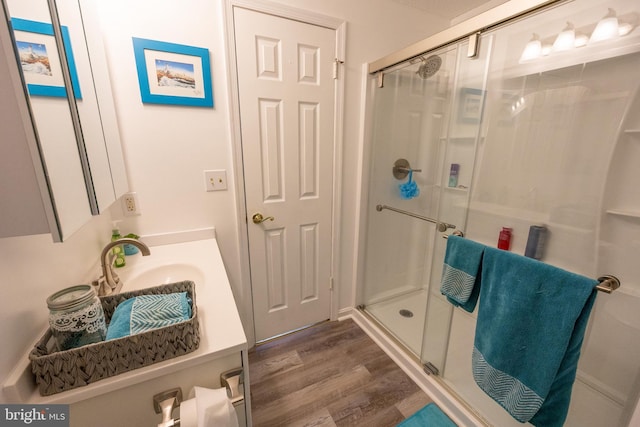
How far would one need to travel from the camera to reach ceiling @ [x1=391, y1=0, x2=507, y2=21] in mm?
1673

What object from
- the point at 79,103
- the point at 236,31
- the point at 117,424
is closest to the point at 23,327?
the point at 117,424

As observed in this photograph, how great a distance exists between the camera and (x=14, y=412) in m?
0.49

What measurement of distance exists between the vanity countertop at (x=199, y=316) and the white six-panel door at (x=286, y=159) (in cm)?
43

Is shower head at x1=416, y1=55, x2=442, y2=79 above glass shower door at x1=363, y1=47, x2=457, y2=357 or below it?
above

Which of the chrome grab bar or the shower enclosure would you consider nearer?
the shower enclosure

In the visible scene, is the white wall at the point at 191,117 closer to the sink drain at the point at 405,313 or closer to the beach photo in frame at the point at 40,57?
the beach photo in frame at the point at 40,57

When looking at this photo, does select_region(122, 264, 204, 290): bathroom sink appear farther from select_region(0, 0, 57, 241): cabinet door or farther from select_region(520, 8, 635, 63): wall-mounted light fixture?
select_region(520, 8, 635, 63): wall-mounted light fixture

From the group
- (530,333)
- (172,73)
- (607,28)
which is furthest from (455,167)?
(172,73)

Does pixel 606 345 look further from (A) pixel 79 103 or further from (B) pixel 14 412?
(A) pixel 79 103

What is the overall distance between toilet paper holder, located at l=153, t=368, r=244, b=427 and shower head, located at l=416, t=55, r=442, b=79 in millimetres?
1762

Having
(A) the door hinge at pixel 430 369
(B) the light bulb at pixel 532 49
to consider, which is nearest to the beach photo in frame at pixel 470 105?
(B) the light bulb at pixel 532 49

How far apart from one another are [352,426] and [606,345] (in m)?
1.23

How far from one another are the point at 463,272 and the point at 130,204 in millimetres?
1694

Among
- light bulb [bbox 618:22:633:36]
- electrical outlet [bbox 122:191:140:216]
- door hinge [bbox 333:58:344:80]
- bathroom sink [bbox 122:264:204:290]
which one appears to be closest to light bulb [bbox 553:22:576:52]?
light bulb [bbox 618:22:633:36]
